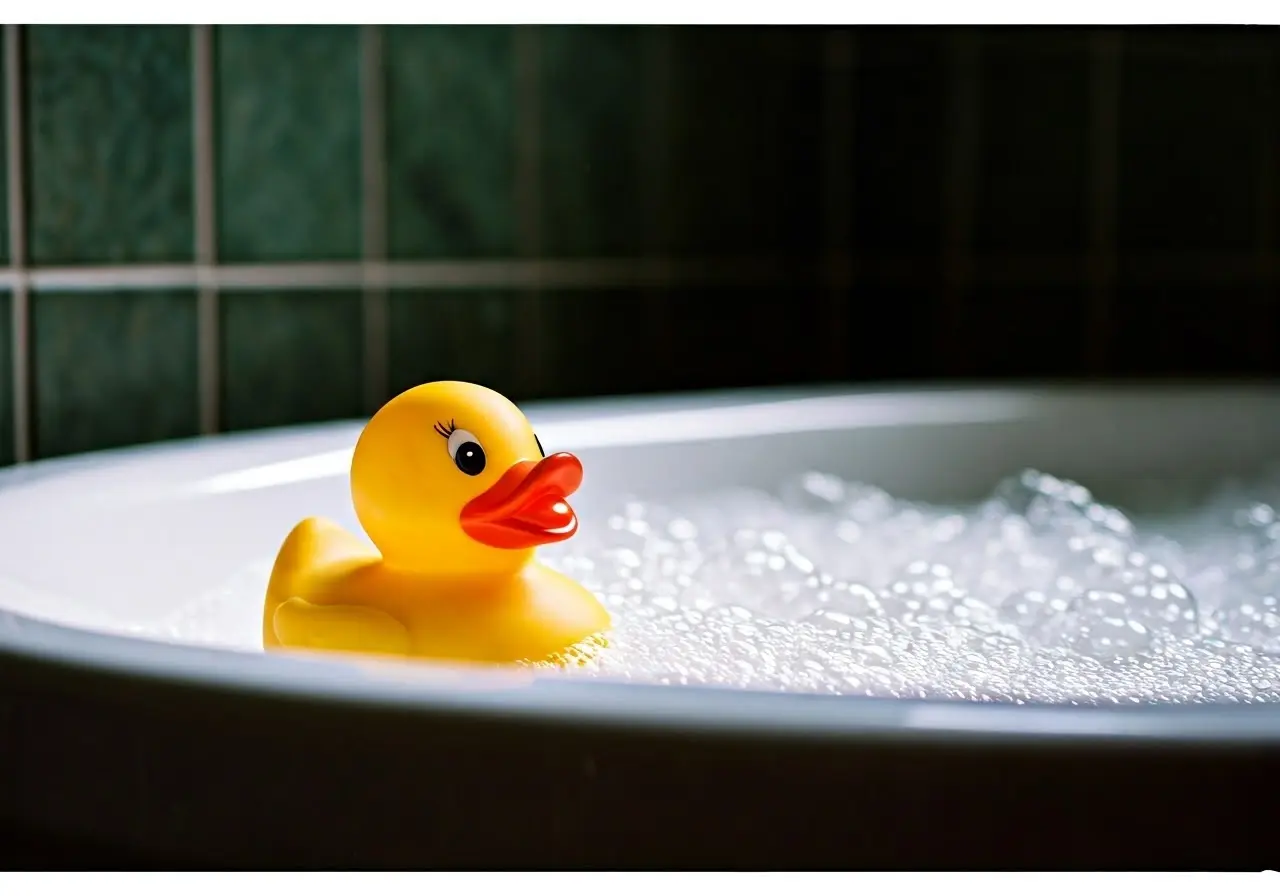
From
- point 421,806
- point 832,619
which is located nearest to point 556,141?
point 832,619

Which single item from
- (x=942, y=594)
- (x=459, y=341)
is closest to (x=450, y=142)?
(x=459, y=341)

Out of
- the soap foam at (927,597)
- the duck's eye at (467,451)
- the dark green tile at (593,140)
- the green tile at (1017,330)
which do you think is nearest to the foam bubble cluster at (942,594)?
the soap foam at (927,597)

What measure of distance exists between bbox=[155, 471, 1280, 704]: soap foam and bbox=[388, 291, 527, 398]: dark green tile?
51cm

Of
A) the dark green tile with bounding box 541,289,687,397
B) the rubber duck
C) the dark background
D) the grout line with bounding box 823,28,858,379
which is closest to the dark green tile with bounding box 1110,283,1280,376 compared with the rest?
the dark background

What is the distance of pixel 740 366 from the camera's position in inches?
85.3

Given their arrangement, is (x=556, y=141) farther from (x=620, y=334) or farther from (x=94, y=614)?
(x=94, y=614)

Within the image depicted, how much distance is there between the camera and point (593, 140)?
200 centimetres

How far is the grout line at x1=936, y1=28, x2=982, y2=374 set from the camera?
2248mm

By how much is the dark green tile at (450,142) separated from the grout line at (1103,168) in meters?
0.85

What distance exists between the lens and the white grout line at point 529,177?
1921mm

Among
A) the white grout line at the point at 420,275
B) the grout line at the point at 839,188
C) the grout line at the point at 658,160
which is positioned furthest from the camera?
the grout line at the point at 839,188

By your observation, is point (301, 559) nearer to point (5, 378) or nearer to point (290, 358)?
point (5, 378)

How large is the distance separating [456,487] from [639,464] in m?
0.63

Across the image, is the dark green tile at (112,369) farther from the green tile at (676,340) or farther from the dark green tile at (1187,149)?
the dark green tile at (1187,149)
